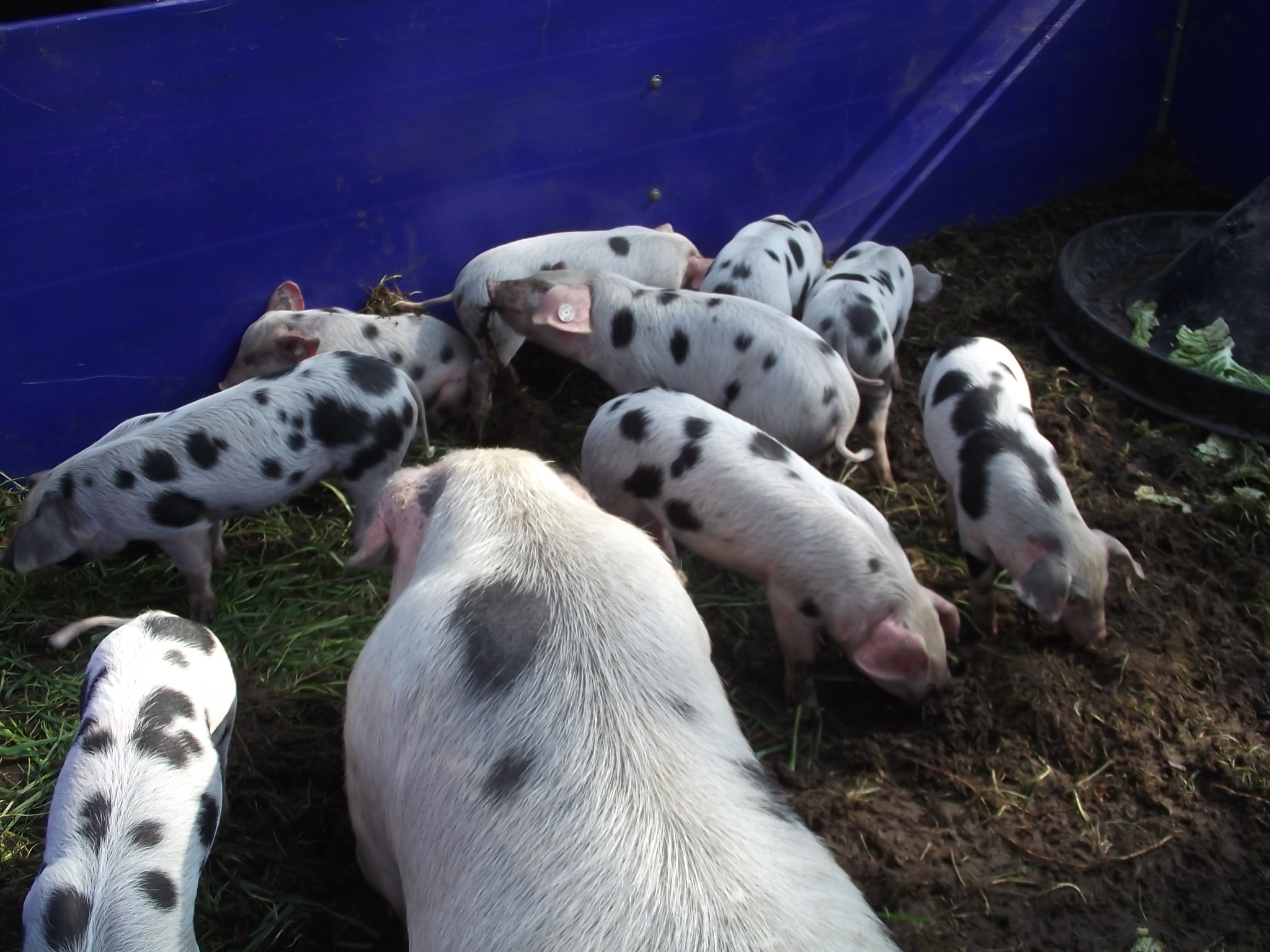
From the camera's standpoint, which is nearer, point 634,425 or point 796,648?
point 796,648

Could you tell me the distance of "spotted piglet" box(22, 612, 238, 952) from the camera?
2383mm

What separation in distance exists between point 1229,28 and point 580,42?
5.10m

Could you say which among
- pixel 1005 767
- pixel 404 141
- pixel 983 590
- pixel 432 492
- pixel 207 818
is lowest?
pixel 1005 767

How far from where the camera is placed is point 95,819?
101 inches

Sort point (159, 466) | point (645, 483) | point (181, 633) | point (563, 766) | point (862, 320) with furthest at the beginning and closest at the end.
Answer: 1. point (862, 320)
2. point (645, 483)
3. point (159, 466)
4. point (181, 633)
5. point (563, 766)

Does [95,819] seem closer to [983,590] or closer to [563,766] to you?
[563,766]

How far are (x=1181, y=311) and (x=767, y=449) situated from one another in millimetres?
3542

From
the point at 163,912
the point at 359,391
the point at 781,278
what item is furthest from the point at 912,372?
the point at 163,912

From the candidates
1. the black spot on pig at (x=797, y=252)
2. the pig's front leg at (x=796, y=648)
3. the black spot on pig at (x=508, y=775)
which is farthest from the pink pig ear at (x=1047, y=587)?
the black spot on pig at (x=797, y=252)

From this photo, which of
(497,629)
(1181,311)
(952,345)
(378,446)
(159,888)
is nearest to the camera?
(497,629)

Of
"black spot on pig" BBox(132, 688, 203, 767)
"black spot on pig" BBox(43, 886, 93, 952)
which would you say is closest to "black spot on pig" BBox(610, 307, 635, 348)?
"black spot on pig" BBox(132, 688, 203, 767)

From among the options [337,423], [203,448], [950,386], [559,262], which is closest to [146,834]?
[203,448]

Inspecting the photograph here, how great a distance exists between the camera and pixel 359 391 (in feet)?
13.7

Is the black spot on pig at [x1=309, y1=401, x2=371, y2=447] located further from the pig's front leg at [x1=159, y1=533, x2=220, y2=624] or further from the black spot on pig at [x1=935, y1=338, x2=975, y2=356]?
the black spot on pig at [x1=935, y1=338, x2=975, y2=356]
